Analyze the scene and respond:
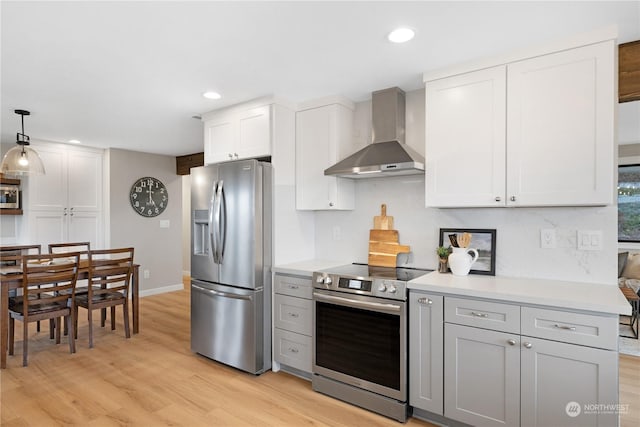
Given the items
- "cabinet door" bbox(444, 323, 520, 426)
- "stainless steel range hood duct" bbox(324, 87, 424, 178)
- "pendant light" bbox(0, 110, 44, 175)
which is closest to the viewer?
"cabinet door" bbox(444, 323, 520, 426)

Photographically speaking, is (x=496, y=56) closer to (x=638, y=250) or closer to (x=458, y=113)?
(x=458, y=113)

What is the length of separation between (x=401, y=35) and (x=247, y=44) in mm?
910

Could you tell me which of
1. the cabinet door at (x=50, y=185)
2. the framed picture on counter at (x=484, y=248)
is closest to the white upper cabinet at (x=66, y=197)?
the cabinet door at (x=50, y=185)

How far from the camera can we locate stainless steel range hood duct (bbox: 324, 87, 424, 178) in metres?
2.64

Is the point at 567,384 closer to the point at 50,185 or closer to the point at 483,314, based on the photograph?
the point at 483,314

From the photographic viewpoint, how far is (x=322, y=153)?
315 centimetres

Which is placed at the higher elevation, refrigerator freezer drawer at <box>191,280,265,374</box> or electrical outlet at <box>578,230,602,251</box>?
electrical outlet at <box>578,230,602,251</box>

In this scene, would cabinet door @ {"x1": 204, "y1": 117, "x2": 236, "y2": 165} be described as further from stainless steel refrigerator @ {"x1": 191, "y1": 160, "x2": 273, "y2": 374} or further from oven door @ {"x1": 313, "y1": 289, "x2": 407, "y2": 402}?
oven door @ {"x1": 313, "y1": 289, "x2": 407, "y2": 402}

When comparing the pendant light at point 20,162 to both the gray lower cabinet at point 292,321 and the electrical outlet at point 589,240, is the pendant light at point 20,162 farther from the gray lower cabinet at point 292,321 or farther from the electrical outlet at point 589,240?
the electrical outlet at point 589,240

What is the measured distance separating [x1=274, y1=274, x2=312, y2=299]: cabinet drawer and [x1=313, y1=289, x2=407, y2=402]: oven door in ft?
0.51

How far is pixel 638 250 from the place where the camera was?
161 inches

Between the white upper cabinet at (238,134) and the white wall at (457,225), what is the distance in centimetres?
83

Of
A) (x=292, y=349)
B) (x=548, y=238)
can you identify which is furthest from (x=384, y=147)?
(x=292, y=349)

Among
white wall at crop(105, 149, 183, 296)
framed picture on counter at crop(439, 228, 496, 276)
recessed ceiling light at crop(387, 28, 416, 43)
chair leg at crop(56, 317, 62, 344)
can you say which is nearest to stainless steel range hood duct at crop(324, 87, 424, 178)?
framed picture on counter at crop(439, 228, 496, 276)
